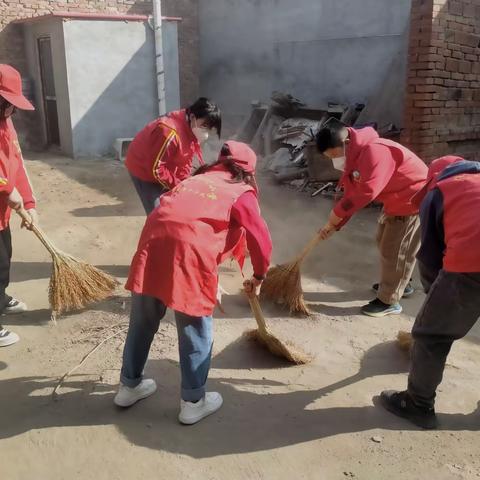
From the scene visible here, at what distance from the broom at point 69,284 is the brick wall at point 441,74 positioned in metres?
4.09

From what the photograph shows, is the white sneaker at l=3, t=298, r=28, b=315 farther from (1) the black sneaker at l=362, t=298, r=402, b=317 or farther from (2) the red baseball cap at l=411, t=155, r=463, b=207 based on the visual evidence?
(2) the red baseball cap at l=411, t=155, r=463, b=207

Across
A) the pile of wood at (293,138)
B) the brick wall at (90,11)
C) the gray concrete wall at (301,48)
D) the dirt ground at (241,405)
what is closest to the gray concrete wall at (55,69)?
the brick wall at (90,11)

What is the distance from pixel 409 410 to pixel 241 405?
35.9 inches

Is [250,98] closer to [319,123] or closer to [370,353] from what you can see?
[319,123]

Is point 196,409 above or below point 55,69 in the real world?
below

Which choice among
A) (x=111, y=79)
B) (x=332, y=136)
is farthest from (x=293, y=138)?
(x=332, y=136)

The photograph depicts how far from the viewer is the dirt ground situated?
258cm

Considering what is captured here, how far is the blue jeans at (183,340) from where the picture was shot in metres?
2.68

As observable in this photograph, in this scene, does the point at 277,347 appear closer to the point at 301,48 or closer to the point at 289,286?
the point at 289,286

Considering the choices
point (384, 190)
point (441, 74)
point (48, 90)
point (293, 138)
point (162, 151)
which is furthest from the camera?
point (48, 90)

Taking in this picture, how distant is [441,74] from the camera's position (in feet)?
20.2

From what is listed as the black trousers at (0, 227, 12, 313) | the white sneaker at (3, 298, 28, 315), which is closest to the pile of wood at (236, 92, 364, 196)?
the white sneaker at (3, 298, 28, 315)

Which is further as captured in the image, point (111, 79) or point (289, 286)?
point (111, 79)

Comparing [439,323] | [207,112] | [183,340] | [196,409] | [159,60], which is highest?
[159,60]
